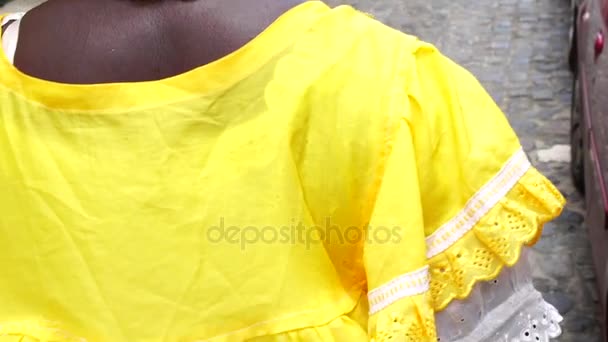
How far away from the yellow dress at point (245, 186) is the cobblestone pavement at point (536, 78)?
1.26 meters

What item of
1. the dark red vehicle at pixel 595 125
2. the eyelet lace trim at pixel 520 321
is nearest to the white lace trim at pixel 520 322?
the eyelet lace trim at pixel 520 321

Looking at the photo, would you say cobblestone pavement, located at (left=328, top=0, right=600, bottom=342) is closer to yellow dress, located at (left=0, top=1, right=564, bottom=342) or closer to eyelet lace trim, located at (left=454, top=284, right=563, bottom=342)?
eyelet lace trim, located at (left=454, top=284, right=563, bottom=342)

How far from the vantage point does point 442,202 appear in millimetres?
968

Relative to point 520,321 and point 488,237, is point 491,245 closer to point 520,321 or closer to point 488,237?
point 488,237

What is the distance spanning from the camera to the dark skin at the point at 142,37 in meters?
0.91

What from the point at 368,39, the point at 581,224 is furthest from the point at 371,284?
the point at 581,224

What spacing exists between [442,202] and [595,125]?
118 cm

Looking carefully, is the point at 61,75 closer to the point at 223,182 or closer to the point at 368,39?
the point at 223,182

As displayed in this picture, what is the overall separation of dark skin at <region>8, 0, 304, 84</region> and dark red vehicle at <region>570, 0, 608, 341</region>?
1.21m

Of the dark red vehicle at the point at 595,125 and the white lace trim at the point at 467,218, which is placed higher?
the white lace trim at the point at 467,218

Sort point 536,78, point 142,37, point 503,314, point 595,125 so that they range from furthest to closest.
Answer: point 536,78
point 595,125
point 503,314
point 142,37

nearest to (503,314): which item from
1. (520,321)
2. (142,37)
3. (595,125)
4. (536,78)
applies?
(520,321)

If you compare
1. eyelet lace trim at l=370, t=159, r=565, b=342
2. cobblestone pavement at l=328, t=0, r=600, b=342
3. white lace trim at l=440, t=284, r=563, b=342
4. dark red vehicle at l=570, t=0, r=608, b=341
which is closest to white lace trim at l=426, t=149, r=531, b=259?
eyelet lace trim at l=370, t=159, r=565, b=342
